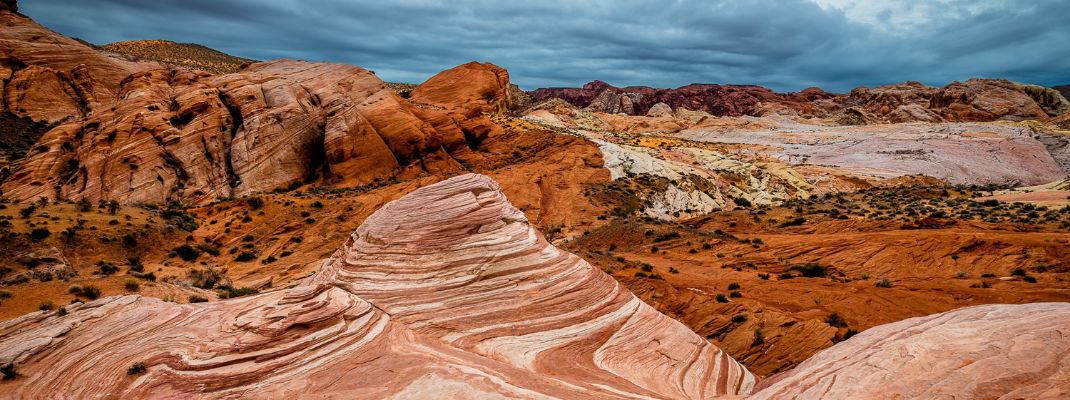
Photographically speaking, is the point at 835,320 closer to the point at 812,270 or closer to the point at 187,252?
the point at 812,270

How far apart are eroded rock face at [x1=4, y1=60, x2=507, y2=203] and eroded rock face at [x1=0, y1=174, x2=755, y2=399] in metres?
30.6

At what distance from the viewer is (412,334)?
7.93 meters

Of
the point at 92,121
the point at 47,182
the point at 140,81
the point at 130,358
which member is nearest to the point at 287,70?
the point at 140,81

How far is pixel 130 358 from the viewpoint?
649 cm

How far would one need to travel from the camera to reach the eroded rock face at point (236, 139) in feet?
110

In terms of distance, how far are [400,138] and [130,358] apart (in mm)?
36285

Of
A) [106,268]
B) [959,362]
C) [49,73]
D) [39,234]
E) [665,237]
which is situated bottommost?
[106,268]

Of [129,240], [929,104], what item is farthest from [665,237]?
[929,104]

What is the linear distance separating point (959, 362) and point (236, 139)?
144 ft

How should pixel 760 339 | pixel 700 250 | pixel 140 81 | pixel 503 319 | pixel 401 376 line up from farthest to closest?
pixel 140 81 < pixel 700 250 < pixel 760 339 < pixel 503 319 < pixel 401 376

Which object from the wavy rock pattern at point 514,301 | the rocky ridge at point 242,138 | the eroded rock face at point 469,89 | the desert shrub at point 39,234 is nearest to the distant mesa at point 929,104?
the eroded rock face at point 469,89

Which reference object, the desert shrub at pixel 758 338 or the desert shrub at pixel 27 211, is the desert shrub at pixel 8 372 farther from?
the desert shrub at pixel 27 211

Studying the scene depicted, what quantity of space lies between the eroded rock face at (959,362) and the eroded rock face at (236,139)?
36.7 meters

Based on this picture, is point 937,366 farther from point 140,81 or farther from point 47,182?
point 140,81
